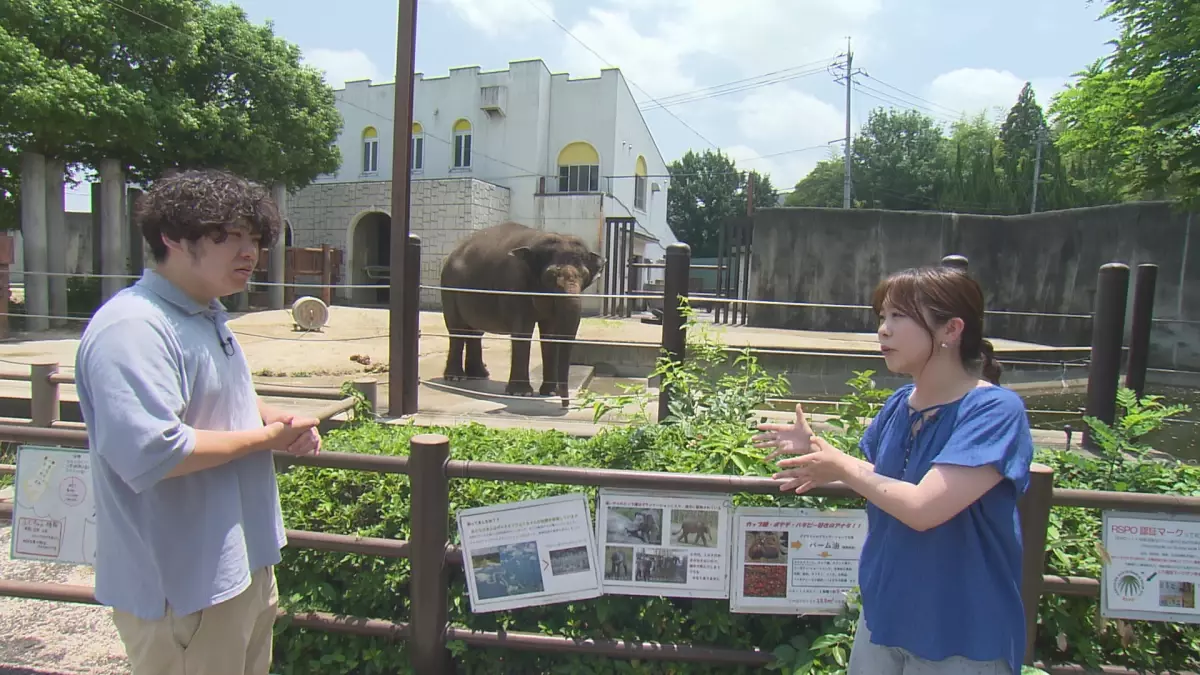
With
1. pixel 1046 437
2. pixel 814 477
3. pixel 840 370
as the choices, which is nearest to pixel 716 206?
pixel 840 370

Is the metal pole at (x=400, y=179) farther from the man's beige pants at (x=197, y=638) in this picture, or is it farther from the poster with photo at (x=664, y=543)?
the man's beige pants at (x=197, y=638)

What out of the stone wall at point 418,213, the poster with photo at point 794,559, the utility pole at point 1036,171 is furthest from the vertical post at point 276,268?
the utility pole at point 1036,171

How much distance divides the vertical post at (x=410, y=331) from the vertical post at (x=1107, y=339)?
13.4 feet

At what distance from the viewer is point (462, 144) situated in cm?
2414

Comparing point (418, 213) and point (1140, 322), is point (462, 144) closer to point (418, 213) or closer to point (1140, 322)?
point (418, 213)

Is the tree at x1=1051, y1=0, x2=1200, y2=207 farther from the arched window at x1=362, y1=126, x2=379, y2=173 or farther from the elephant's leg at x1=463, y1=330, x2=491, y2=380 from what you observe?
the arched window at x1=362, y1=126, x2=379, y2=173

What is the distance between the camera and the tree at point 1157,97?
800 cm

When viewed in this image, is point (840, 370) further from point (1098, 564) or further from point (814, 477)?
point (814, 477)

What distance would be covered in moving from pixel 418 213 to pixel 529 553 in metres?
19.8

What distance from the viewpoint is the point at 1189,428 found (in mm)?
6602

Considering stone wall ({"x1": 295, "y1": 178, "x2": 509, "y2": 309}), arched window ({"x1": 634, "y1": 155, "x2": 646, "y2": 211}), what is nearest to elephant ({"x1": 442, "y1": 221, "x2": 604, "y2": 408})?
stone wall ({"x1": 295, "y1": 178, "x2": 509, "y2": 309})

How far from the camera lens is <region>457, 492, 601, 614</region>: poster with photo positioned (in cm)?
214

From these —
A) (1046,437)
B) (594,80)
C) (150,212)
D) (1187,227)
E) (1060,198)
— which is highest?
(594,80)

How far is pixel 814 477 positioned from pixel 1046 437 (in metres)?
3.86
